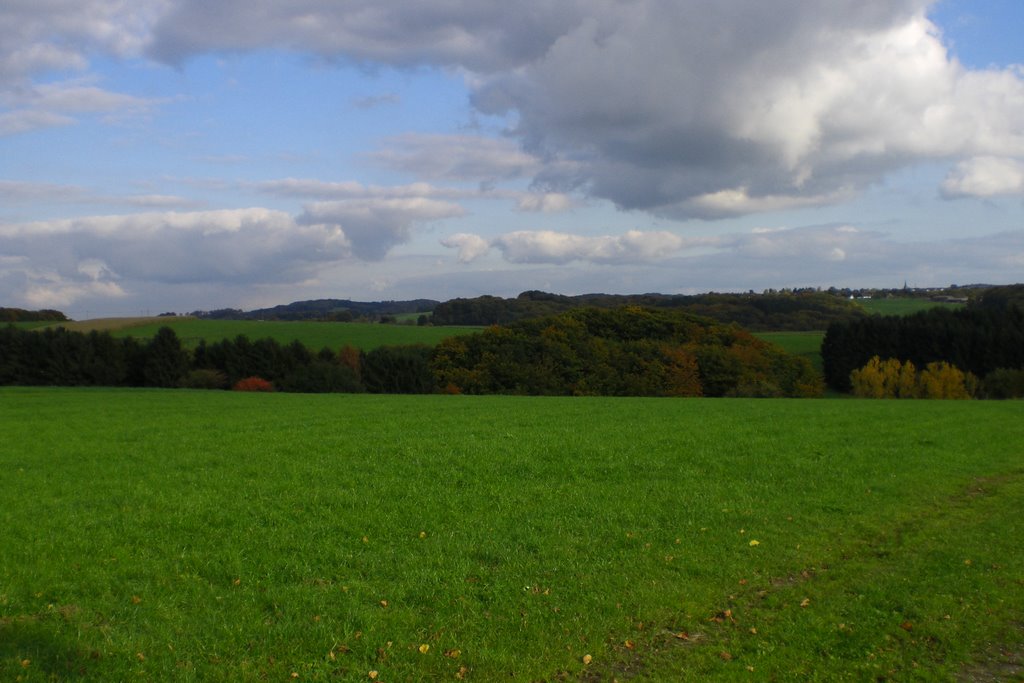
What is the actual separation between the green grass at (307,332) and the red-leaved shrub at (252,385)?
2007 centimetres

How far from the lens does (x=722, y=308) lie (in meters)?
128

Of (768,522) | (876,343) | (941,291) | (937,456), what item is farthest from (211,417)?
(941,291)

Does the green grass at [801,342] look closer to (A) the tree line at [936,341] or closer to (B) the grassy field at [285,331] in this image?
(A) the tree line at [936,341]

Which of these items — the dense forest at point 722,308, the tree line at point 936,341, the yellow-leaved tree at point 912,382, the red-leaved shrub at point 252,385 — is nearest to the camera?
the red-leaved shrub at point 252,385

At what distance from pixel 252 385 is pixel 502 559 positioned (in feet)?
224

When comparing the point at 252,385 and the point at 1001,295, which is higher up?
the point at 1001,295

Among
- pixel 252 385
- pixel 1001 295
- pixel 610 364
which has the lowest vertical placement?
pixel 252 385

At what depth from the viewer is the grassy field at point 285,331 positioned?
9507 centimetres

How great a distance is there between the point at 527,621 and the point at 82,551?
5.84m

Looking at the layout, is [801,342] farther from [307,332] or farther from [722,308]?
[307,332]

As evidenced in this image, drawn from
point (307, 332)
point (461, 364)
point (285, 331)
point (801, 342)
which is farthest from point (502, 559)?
point (801, 342)

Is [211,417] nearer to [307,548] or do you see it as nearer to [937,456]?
[307,548]

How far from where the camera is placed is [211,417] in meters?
26.9

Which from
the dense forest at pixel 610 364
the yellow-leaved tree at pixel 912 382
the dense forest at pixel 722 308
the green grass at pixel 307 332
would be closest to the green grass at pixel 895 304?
the dense forest at pixel 722 308
